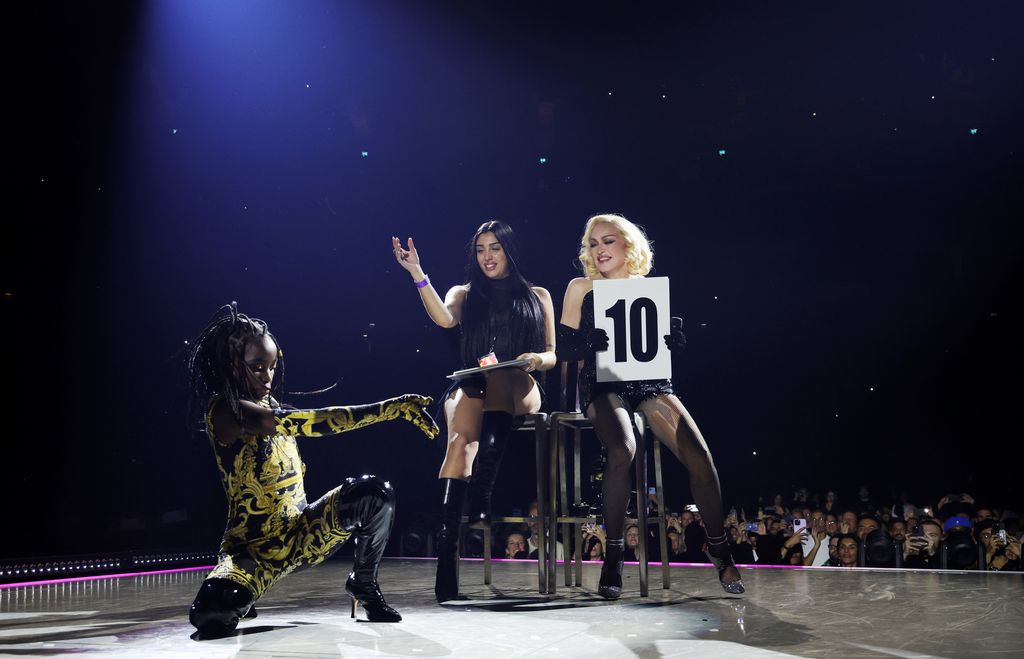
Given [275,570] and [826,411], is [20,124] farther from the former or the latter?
[826,411]

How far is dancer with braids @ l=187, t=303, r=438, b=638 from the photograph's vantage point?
266 cm

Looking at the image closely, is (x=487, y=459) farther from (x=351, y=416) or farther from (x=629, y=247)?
(x=351, y=416)

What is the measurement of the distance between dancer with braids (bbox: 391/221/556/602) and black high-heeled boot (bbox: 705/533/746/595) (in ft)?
3.06

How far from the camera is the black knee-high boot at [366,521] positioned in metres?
2.74

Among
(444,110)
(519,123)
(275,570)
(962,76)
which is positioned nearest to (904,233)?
(962,76)

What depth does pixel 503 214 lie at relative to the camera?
6215 mm

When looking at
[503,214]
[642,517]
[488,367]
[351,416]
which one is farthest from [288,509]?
[503,214]

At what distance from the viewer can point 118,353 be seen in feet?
18.0

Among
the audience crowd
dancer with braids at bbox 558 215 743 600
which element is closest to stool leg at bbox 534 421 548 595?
dancer with braids at bbox 558 215 743 600

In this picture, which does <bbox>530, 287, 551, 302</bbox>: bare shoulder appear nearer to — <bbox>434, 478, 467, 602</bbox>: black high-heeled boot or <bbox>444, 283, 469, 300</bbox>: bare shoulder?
<bbox>444, 283, 469, 300</bbox>: bare shoulder

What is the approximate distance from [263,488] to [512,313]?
1.72 m

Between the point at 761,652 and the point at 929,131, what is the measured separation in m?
4.30

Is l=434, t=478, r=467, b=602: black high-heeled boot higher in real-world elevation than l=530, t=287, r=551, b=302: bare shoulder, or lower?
lower

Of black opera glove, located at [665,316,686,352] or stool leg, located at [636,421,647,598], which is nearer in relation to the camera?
stool leg, located at [636,421,647,598]
